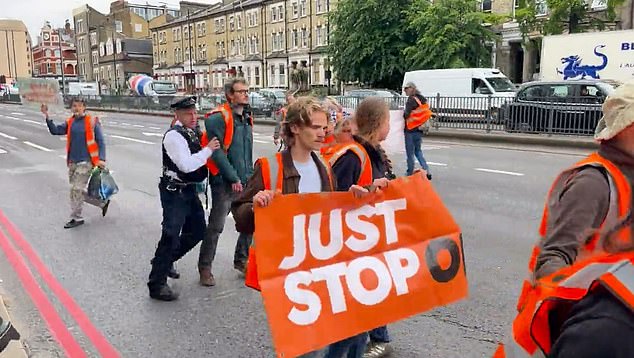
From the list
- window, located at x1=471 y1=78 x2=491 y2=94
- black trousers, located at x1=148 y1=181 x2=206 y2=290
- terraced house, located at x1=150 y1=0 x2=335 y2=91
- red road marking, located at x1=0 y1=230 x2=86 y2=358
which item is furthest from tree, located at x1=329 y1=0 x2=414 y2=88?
black trousers, located at x1=148 y1=181 x2=206 y2=290

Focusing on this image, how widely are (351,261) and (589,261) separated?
1.79 meters

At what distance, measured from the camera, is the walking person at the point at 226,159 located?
531 centimetres

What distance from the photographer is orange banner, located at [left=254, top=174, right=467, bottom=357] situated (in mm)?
2953

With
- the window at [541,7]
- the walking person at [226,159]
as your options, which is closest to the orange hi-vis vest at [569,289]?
the walking person at [226,159]

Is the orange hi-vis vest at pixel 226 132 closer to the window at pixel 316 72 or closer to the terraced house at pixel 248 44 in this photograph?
the terraced house at pixel 248 44

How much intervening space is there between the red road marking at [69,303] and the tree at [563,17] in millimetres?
26266

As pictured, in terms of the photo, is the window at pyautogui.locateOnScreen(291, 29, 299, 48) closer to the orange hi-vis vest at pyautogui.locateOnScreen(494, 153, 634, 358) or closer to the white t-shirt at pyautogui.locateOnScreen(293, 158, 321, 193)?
the white t-shirt at pyautogui.locateOnScreen(293, 158, 321, 193)

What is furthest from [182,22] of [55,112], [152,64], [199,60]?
[55,112]

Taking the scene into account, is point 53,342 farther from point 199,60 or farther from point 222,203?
point 199,60

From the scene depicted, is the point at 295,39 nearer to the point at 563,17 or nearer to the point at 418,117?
the point at 563,17

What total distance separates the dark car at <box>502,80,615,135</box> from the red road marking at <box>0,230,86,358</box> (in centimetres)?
1475

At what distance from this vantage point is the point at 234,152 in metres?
5.47

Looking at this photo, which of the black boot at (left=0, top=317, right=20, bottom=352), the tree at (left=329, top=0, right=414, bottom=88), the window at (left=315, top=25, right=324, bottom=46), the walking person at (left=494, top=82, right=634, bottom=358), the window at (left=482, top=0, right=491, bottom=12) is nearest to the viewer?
the walking person at (left=494, top=82, right=634, bottom=358)

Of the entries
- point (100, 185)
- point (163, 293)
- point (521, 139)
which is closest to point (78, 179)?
point (100, 185)
